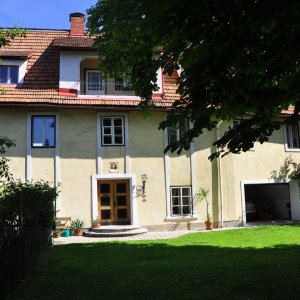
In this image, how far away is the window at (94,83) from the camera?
22.1m

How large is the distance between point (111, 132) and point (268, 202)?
1131 centimetres

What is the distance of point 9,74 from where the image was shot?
71.8ft

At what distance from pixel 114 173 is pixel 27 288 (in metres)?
13.2

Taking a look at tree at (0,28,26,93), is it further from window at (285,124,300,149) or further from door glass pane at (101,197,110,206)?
window at (285,124,300,149)

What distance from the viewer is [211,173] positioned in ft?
72.8

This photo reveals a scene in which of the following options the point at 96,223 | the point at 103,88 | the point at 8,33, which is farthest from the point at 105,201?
the point at 8,33

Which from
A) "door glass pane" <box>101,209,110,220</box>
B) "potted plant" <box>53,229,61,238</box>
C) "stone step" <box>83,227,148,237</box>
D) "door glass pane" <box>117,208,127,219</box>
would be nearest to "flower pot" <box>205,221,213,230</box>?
"stone step" <box>83,227,148,237</box>

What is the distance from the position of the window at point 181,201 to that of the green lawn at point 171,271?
6.18m

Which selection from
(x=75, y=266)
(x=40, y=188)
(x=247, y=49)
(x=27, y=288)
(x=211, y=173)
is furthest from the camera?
(x=211, y=173)

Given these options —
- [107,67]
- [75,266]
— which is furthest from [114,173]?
[107,67]

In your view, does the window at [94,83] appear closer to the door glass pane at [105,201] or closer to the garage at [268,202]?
the door glass pane at [105,201]

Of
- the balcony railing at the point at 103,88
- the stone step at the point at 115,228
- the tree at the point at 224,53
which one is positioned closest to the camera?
the tree at the point at 224,53

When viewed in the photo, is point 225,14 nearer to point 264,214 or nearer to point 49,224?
point 49,224

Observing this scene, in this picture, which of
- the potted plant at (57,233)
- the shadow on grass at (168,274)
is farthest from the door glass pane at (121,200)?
the shadow on grass at (168,274)
